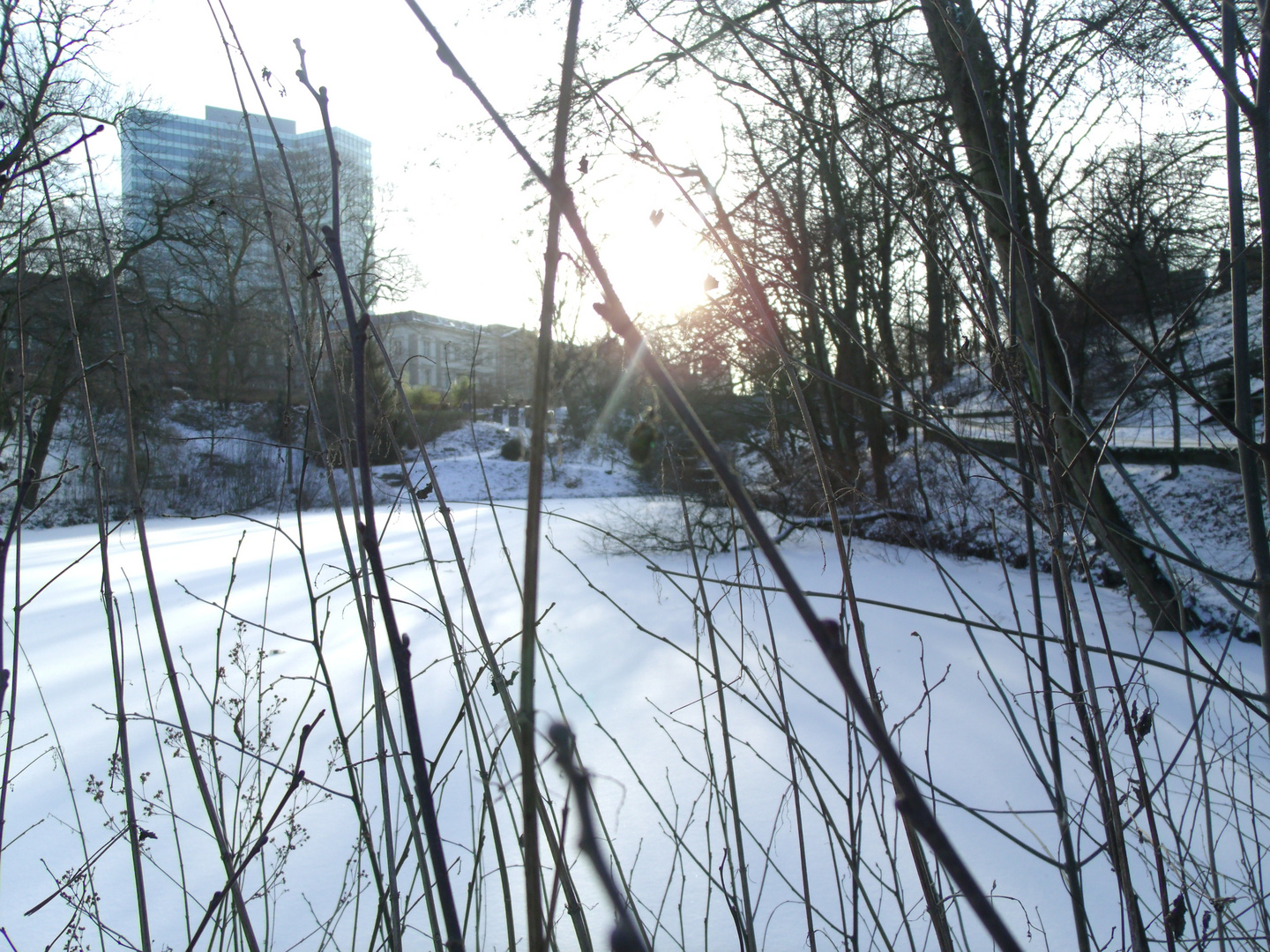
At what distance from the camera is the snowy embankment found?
1.24 meters

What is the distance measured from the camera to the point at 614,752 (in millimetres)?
2555

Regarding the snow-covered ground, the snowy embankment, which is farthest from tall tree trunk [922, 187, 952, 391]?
the snow-covered ground

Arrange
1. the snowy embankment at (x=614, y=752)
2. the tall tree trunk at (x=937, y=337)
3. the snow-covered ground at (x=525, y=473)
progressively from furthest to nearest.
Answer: the snow-covered ground at (x=525, y=473) → the tall tree trunk at (x=937, y=337) → the snowy embankment at (x=614, y=752)

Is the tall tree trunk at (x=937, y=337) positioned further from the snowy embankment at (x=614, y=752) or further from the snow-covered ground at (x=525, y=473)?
the snow-covered ground at (x=525, y=473)

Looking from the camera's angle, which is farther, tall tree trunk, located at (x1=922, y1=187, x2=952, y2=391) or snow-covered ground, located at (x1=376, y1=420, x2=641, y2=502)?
snow-covered ground, located at (x1=376, y1=420, x2=641, y2=502)

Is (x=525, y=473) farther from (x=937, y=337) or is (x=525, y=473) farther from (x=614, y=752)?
(x=614, y=752)

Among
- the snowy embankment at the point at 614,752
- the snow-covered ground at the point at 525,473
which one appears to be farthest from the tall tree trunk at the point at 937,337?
the snow-covered ground at the point at 525,473

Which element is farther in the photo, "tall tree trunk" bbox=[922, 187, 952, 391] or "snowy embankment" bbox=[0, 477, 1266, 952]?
"tall tree trunk" bbox=[922, 187, 952, 391]

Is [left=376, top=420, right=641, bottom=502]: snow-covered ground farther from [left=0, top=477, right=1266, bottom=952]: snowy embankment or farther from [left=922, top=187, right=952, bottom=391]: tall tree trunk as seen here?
[left=0, top=477, right=1266, bottom=952]: snowy embankment

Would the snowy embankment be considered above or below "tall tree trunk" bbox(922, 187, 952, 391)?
below

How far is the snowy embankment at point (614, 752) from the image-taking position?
4.08 ft

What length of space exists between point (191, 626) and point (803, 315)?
18.8 ft

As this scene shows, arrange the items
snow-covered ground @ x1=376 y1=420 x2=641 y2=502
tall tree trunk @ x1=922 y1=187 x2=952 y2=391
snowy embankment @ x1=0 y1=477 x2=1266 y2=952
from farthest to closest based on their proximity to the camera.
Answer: snow-covered ground @ x1=376 y1=420 x2=641 y2=502 → tall tree trunk @ x1=922 y1=187 x2=952 y2=391 → snowy embankment @ x1=0 y1=477 x2=1266 y2=952

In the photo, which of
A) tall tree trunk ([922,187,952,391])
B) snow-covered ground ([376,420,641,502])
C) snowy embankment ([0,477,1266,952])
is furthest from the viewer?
snow-covered ground ([376,420,641,502])
